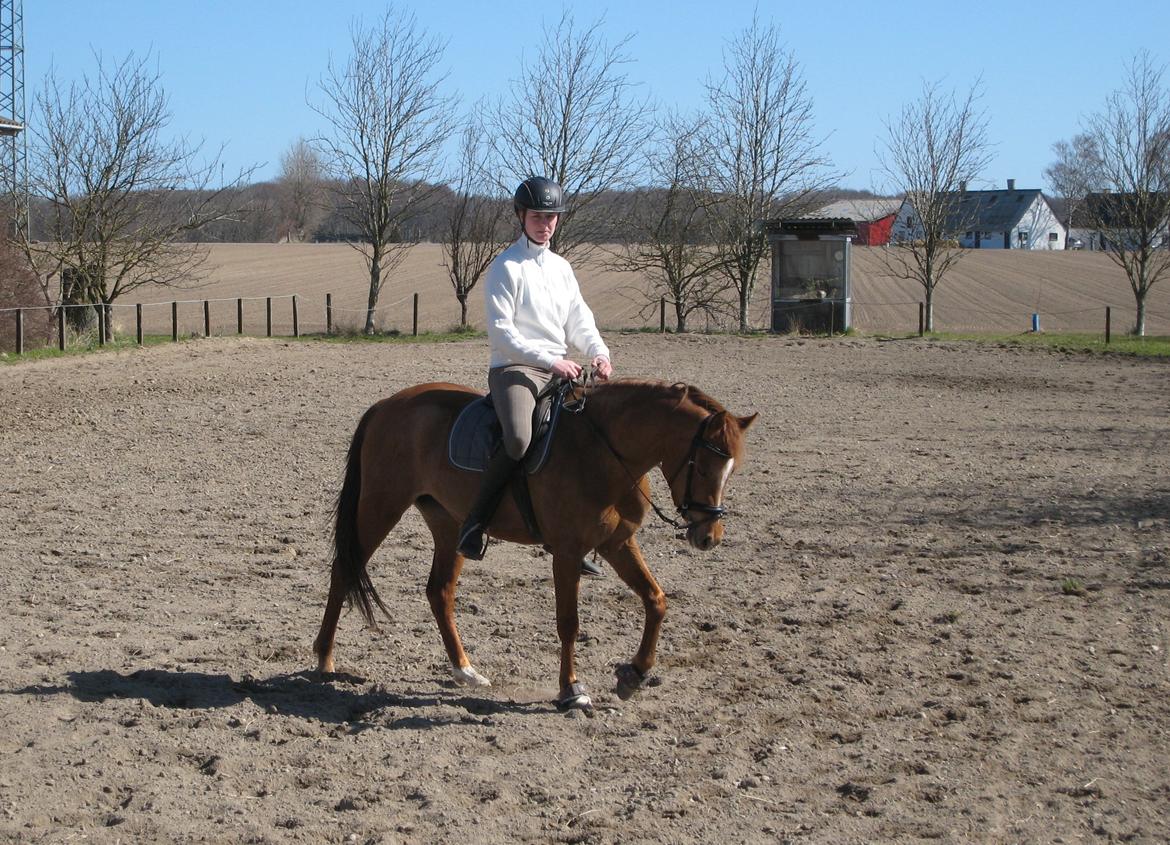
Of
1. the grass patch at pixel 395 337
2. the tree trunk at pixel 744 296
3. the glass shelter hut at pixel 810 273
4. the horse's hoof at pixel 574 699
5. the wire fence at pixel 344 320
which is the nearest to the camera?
the horse's hoof at pixel 574 699

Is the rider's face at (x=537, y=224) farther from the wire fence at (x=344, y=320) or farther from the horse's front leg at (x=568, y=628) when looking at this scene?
the wire fence at (x=344, y=320)

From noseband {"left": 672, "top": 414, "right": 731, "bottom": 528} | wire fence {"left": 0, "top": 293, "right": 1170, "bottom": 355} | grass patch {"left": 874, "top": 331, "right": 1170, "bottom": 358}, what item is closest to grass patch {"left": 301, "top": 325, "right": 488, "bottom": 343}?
wire fence {"left": 0, "top": 293, "right": 1170, "bottom": 355}

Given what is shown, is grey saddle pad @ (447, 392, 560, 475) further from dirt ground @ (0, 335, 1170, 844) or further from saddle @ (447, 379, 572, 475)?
dirt ground @ (0, 335, 1170, 844)

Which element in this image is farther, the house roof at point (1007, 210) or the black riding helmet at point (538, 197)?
the house roof at point (1007, 210)

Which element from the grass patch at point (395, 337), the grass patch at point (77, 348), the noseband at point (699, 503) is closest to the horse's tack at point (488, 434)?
the noseband at point (699, 503)

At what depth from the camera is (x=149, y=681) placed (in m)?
5.61

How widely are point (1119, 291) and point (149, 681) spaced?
51.2 metres

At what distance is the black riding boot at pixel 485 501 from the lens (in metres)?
5.63

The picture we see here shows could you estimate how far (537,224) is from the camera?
5586mm

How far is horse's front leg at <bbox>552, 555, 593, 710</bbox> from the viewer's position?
548 cm

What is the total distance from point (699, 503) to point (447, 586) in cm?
163

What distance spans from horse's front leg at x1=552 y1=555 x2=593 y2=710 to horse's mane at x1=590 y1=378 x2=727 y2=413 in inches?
32.3

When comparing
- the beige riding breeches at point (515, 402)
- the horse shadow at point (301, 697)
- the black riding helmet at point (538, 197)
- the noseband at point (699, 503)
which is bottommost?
the horse shadow at point (301, 697)

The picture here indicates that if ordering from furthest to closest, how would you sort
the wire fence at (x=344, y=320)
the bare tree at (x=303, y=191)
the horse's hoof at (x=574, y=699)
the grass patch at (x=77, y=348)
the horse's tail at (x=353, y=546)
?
the bare tree at (x=303, y=191), the wire fence at (x=344, y=320), the grass patch at (x=77, y=348), the horse's tail at (x=353, y=546), the horse's hoof at (x=574, y=699)
